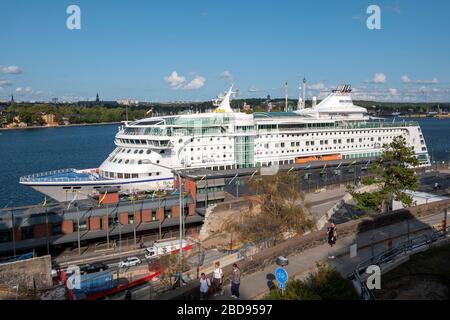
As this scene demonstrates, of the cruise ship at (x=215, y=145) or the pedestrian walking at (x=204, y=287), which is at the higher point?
the cruise ship at (x=215, y=145)

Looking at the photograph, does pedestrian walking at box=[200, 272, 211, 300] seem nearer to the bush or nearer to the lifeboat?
the bush

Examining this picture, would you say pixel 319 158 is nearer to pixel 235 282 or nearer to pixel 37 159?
pixel 235 282

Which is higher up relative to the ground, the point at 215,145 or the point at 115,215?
the point at 215,145

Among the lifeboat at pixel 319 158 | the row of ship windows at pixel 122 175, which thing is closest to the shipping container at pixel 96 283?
the row of ship windows at pixel 122 175

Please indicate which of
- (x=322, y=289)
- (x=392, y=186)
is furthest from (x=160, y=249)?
(x=322, y=289)

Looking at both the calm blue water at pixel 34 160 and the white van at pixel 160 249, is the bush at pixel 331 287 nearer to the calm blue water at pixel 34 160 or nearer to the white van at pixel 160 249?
the white van at pixel 160 249
